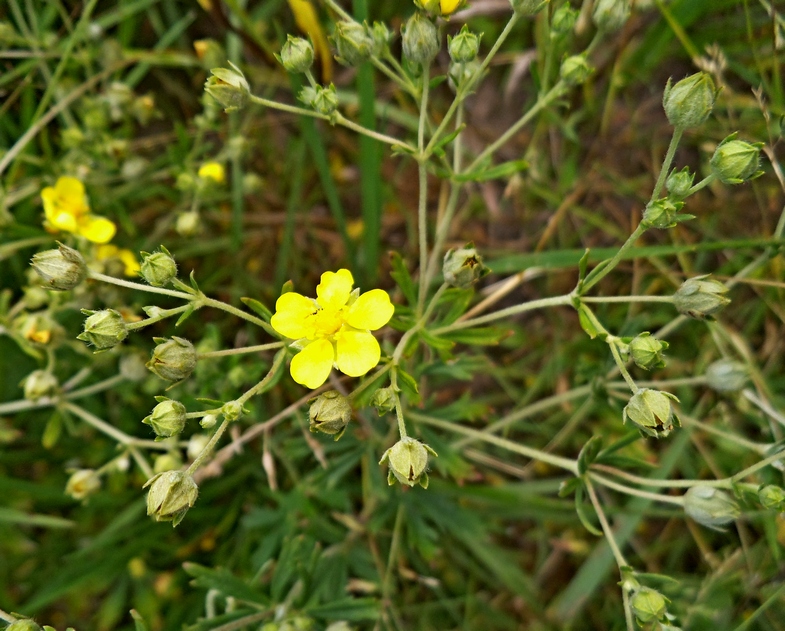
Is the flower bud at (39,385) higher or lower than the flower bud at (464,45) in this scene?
lower

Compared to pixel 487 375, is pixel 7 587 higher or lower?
lower

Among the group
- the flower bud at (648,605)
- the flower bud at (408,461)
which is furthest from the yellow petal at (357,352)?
the flower bud at (648,605)

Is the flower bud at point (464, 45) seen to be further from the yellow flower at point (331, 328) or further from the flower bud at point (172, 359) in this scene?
the flower bud at point (172, 359)

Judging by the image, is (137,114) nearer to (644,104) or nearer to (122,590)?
(122,590)

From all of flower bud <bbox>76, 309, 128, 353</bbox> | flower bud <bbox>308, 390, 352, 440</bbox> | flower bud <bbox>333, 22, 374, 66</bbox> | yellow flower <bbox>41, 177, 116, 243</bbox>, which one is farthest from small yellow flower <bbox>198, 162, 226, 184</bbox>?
flower bud <bbox>308, 390, 352, 440</bbox>

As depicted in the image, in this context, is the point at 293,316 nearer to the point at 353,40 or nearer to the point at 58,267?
the point at 58,267

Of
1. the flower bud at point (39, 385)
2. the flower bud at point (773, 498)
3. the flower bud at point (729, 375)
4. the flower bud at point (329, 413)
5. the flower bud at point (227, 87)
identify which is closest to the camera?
the flower bud at point (329, 413)

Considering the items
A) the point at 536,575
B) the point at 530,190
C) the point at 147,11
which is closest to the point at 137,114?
the point at 147,11

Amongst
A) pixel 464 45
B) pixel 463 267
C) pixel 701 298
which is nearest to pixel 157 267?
pixel 463 267
